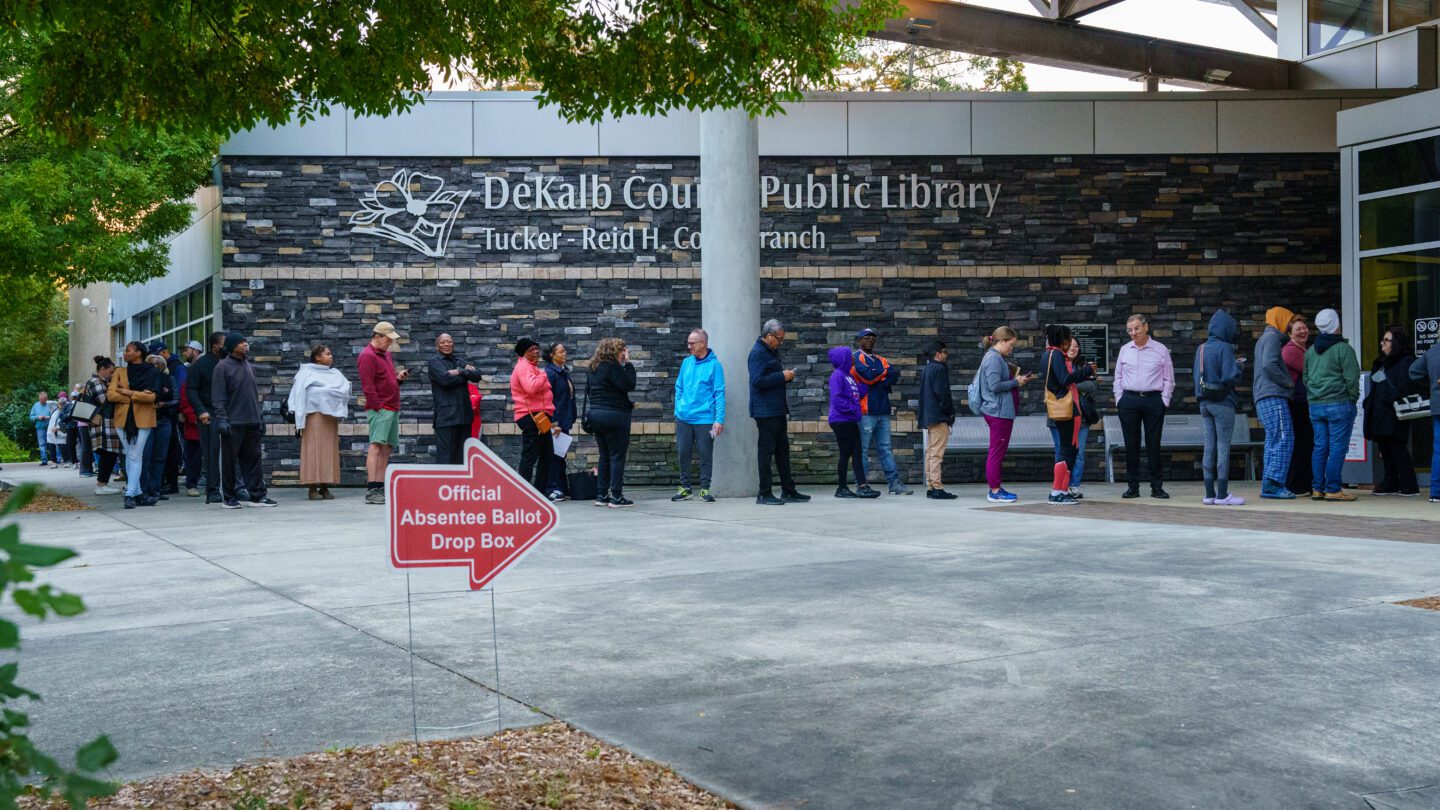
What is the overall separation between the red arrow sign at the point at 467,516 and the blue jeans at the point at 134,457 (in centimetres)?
1154

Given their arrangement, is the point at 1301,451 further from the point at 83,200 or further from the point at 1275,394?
the point at 83,200

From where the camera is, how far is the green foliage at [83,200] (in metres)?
14.3

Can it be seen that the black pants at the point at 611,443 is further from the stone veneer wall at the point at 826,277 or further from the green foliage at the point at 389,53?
the green foliage at the point at 389,53

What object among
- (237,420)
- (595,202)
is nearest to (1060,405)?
(595,202)

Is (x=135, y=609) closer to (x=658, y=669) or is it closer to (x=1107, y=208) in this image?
(x=658, y=669)

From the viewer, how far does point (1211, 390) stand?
41.7 ft

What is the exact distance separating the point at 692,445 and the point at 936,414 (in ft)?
8.65

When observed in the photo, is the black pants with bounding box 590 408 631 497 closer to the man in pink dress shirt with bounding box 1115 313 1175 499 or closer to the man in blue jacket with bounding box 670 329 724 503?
the man in blue jacket with bounding box 670 329 724 503

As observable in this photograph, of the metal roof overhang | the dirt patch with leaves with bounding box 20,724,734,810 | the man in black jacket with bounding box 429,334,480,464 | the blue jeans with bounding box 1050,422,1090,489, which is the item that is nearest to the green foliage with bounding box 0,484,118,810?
the dirt patch with leaves with bounding box 20,724,734,810

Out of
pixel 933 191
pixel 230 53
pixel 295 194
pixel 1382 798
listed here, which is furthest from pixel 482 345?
pixel 1382 798

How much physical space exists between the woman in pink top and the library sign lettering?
15.8 ft

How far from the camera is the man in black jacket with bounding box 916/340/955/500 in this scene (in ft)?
45.6

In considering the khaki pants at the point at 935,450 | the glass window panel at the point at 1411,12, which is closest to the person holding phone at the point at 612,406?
the khaki pants at the point at 935,450

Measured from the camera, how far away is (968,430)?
16.6m
